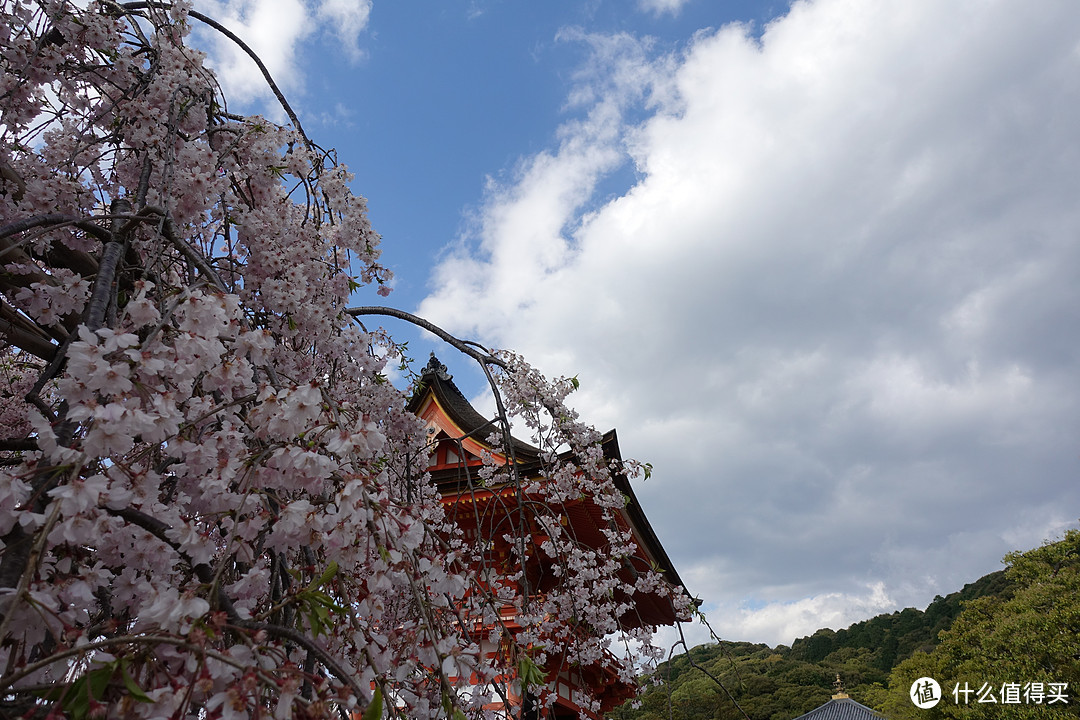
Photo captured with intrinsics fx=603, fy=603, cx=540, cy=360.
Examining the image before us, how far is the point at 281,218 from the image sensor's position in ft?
9.07

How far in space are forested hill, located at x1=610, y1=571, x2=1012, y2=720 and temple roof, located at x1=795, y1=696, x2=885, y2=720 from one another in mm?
959

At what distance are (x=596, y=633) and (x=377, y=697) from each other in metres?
4.27

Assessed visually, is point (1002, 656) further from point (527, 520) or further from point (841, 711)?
point (527, 520)

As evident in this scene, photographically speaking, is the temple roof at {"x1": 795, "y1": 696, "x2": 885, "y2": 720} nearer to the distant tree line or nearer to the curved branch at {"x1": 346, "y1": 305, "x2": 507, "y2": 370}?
the distant tree line

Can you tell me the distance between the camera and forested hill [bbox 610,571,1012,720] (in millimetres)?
25328

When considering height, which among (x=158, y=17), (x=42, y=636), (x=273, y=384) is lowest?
(x=42, y=636)

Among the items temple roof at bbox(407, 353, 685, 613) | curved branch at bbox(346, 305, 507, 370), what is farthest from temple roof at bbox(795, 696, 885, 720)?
curved branch at bbox(346, 305, 507, 370)

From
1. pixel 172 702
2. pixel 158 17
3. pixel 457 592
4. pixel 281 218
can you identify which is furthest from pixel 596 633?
pixel 158 17

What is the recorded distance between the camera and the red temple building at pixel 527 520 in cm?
509

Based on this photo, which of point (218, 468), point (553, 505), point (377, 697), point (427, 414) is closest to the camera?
point (377, 697)

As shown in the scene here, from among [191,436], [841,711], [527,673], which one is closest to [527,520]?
[527,673]

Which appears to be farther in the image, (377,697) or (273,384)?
(273,384)

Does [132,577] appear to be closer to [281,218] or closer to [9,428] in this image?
[281,218]

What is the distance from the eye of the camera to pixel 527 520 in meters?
5.39
